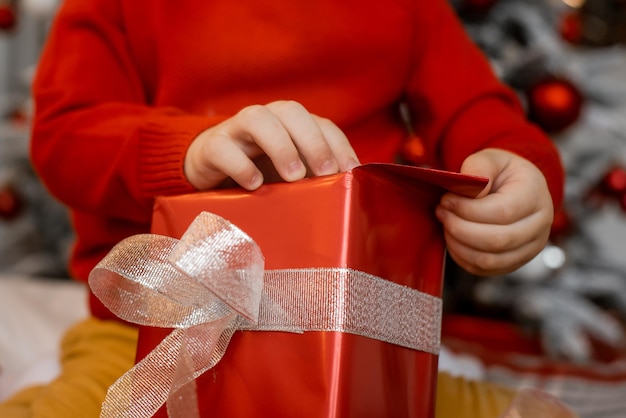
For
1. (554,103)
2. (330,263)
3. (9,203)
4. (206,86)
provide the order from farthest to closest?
(9,203) → (554,103) → (206,86) → (330,263)

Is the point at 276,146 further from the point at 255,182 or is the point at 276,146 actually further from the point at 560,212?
the point at 560,212

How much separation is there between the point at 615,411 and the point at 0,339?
0.77 metres

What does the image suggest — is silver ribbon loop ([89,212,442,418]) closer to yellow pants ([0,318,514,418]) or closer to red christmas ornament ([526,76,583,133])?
yellow pants ([0,318,514,418])

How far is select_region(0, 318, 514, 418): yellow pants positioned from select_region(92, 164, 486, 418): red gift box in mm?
117

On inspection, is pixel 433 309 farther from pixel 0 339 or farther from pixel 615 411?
pixel 0 339

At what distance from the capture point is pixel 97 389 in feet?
1.92

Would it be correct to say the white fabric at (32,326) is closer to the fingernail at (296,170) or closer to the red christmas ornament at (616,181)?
the fingernail at (296,170)

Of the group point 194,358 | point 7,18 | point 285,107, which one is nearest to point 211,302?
point 194,358

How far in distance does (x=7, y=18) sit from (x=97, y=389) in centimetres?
116

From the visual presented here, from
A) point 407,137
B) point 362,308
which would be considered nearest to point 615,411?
point 407,137

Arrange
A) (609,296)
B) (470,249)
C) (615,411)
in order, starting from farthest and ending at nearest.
A: (609,296), (615,411), (470,249)

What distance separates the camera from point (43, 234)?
1.56 meters

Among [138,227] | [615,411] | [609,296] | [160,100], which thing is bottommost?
[609,296]

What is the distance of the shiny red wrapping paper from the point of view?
41 cm
